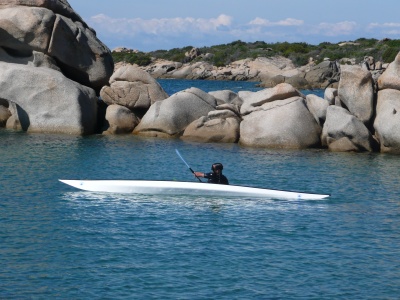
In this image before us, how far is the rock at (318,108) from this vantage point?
4006 centimetres

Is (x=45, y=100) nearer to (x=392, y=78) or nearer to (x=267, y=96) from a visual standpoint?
(x=267, y=96)

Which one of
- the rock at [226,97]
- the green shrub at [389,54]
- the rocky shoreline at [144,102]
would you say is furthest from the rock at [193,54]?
the rock at [226,97]

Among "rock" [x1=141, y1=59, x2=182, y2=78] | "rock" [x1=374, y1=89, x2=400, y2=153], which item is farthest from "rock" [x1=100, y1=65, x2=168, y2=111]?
"rock" [x1=141, y1=59, x2=182, y2=78]

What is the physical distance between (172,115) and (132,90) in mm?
3435

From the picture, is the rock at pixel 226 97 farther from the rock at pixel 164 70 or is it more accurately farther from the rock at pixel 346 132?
the rock at pixel 164 70

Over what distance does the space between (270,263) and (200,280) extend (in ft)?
7.51

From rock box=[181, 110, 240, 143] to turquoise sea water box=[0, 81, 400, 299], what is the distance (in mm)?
5925

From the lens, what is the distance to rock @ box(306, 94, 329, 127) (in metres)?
40.1

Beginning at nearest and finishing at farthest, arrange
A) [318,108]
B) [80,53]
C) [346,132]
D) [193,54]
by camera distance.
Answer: [346,132]
[318,108]
[80,53]
[193,54]

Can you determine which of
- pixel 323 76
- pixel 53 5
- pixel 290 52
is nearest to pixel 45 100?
Answer: pixel 53 5

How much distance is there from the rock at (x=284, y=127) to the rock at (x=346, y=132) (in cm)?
107

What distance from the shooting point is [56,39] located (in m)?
43.7

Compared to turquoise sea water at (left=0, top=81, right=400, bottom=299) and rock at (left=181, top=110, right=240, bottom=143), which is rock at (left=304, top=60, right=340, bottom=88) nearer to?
rock at (left=181, top=110, right=240, bottom=143)

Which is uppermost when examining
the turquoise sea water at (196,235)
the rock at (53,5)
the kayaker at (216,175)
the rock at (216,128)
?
the rock at (53,5)
